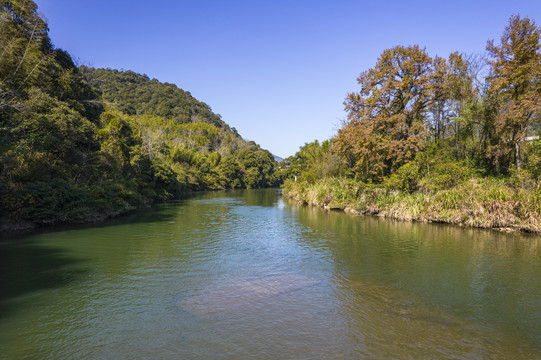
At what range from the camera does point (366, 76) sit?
100.0 ft

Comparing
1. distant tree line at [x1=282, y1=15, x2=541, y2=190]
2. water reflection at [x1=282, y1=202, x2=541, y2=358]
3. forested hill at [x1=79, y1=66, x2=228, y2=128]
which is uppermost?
forested hill at [x1=79, y1=66, x2=228, y2=128]

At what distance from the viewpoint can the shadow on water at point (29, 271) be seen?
925 cm

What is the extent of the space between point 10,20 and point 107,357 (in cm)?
2631

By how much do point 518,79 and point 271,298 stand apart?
2331cm

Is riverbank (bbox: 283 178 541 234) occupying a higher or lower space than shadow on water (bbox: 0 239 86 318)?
higher

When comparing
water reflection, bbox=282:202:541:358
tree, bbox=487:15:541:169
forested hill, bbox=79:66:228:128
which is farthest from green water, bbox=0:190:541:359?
forested hill, bbox=79:66:228:128

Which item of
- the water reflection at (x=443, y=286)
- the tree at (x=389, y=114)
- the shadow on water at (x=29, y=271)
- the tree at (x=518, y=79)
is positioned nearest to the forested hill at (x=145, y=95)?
the tree at (x=389, y=114)

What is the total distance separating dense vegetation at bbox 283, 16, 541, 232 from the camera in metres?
19.9

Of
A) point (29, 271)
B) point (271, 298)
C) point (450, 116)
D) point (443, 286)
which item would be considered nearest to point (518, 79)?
point (450, 116)

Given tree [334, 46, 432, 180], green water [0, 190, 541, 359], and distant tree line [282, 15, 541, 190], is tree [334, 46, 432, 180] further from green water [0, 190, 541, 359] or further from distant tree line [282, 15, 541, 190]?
green water [0, 190, 541, 359]

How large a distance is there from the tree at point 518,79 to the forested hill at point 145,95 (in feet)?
381

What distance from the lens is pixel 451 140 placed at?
28938mm

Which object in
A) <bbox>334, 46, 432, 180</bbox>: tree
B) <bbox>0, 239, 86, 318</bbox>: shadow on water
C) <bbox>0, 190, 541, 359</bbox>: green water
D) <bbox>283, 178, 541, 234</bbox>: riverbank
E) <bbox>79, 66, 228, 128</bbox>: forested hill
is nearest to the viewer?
<bbox>0, 190, 541, 359</bbox>: green water

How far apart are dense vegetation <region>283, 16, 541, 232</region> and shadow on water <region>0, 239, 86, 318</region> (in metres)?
23.4
